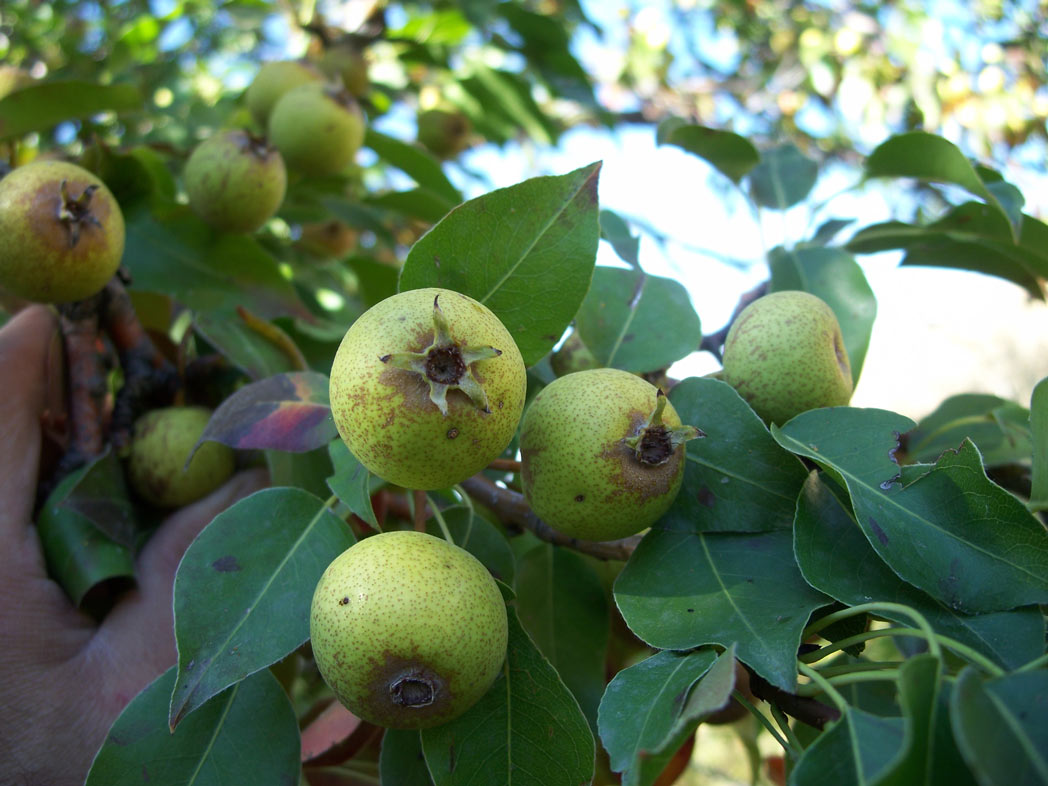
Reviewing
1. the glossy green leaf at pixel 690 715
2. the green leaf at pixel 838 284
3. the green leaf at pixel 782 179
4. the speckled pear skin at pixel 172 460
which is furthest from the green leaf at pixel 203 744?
the green leaf at pixel 782 179

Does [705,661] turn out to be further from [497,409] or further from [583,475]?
[497,409]

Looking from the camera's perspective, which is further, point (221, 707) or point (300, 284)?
point (300, 284)

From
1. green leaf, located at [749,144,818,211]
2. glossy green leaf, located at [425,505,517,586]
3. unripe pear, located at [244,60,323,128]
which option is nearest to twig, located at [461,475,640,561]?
glossy green leaf, located at [425,505,517,586]

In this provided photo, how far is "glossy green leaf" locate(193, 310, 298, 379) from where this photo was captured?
1.64 m

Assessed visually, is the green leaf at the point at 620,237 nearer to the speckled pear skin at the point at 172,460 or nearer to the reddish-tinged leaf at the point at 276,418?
the reddish-tinged leaf at the point at 276,418

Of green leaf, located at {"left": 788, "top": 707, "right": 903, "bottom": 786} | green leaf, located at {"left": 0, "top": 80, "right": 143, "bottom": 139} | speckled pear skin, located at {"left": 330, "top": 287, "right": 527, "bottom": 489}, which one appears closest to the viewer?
green leaf, located at {"left": 788, "top": 707, "right": 903, "bottom": 786}

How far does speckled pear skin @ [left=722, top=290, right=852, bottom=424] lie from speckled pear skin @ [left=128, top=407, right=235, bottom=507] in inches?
47.3

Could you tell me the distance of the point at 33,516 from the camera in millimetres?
1701

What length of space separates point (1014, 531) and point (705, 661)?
0.46 meters

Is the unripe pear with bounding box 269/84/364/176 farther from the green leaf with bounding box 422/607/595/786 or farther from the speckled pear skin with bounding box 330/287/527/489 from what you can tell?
the green leaf with bounding box 422/607/595/786

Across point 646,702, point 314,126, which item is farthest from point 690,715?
point 314,126

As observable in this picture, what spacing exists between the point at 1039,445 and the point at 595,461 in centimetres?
70

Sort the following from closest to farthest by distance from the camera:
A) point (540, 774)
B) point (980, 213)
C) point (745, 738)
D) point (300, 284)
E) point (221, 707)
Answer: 1. point (540, 774)
2. point (221, 707)
3. point (980, 213)
4. point (745, 738)
5. point (300, 284)

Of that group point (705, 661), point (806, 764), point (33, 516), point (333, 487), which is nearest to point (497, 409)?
point (333, 487)
